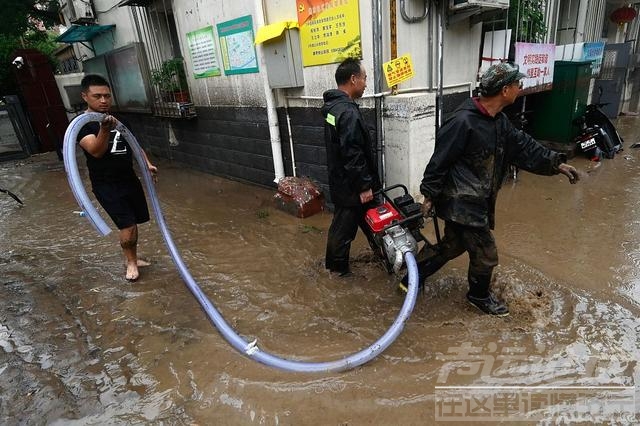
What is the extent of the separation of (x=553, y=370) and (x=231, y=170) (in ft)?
18.7

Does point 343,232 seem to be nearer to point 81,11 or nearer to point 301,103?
point 301,103

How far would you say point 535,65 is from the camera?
5352 millimetres

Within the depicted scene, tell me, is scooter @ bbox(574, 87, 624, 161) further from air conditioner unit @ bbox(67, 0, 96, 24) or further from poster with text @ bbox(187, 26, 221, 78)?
air conditioner unit @ bbox(67, 0, 96, 24)

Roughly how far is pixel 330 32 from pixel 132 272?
129 inches

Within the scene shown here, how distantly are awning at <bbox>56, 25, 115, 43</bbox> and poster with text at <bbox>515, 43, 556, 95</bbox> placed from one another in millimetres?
8180

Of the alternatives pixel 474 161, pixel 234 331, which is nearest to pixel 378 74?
pixel 474 161

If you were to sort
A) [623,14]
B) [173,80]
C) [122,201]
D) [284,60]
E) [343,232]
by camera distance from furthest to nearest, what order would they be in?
1. [623,14]
2. [173,80]
3. [284,60]
4. [122,201]
5. [343,232]

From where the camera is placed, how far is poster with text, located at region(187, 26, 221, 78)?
6.11m

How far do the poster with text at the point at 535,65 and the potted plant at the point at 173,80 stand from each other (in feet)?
18.1

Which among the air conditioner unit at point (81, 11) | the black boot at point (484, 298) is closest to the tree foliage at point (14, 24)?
the air conditioner unit at point (81, 11)

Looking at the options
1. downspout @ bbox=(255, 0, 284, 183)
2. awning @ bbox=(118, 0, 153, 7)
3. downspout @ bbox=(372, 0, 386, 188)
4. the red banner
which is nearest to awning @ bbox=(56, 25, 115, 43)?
awning @ bbox=(118, 0, 153, 7)

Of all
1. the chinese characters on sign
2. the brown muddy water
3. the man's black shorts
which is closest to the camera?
the chinese characters on sign

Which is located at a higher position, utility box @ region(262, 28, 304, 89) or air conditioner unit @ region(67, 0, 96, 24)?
air conditioner unit @ region(67, 0, 96, 24)

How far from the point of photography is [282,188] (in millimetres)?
5281
